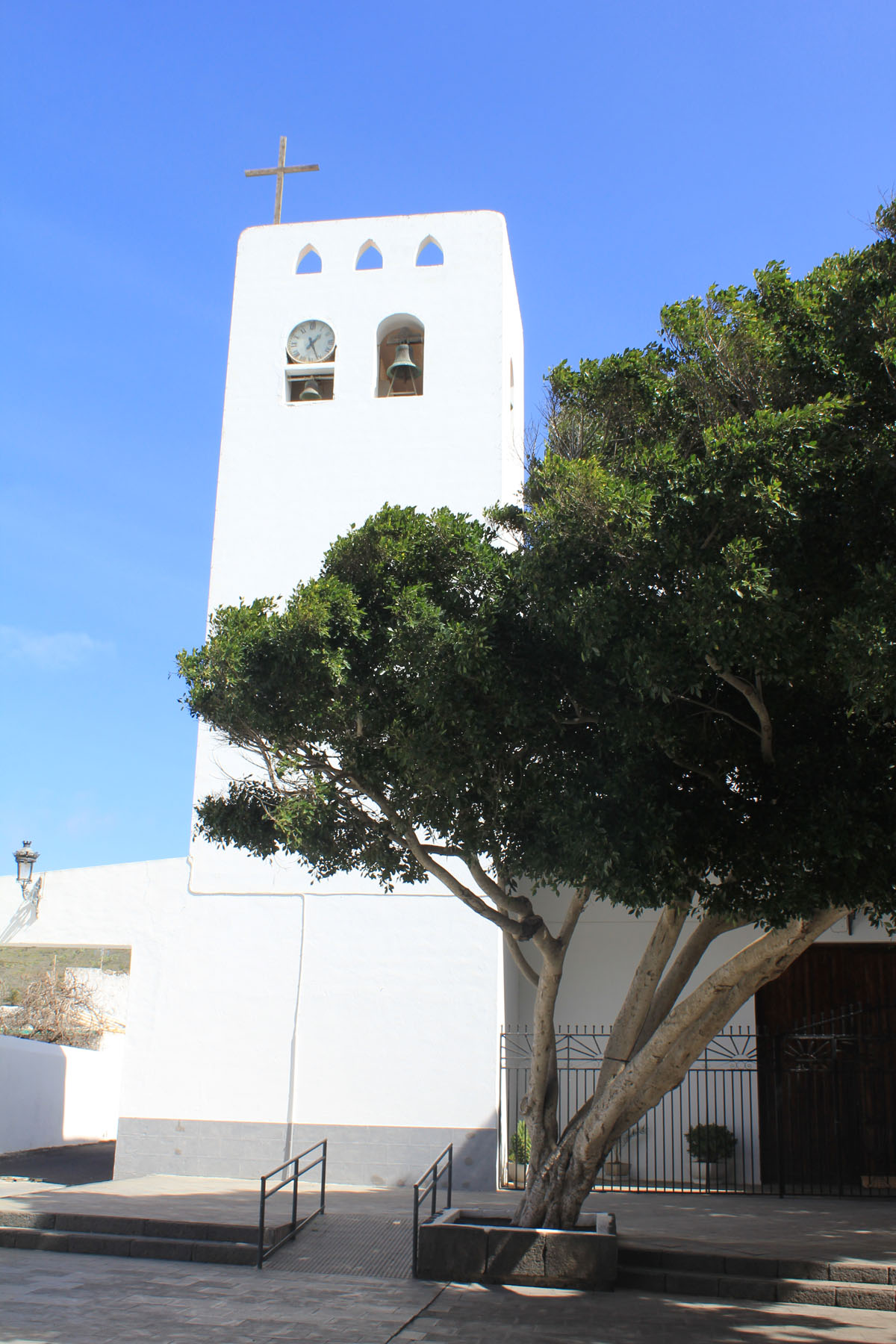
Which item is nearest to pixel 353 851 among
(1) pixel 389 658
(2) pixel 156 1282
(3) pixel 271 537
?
(1) pixel 389 658

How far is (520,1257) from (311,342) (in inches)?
486

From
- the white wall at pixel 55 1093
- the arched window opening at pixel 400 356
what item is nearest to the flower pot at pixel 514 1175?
the white wall at pixel 55 1093

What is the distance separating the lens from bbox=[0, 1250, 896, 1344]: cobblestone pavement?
6652mm

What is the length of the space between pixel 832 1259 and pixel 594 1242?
195 cm

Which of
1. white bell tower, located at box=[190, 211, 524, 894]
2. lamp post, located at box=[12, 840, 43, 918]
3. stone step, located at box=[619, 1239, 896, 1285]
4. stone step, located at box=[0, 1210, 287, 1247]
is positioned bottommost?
stone step, located at box=[0, 1210, 287, 1247]

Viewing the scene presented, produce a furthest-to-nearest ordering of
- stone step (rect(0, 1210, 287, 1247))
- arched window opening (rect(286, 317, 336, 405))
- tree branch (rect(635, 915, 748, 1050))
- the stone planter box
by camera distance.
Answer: arched window opening (rect(286, 317, 336, 405)) → stone step (rect(0, 1210, 287, 1247)) → tree branch (rect(635, 915, 748, 1050)) → the stone planter box

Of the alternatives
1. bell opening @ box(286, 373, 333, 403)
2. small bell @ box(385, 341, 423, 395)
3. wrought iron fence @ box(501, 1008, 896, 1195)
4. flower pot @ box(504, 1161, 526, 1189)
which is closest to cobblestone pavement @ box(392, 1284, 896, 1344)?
flower pot @ box(504, 1161, 526, 1189)

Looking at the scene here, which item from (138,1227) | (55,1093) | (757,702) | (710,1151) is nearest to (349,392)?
(757,702)

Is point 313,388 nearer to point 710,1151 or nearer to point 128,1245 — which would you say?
point 128,1245

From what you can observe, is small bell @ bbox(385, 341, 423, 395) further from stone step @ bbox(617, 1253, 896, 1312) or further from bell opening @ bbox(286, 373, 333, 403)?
stone step @ bbox(617, 1253, 896, 1312)

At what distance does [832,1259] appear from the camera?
336 inches

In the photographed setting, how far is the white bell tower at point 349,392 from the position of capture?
49.8 feet

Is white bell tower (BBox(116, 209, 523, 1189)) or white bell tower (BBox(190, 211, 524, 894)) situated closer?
white bell tower (BBox(116, 209, 523, 1189))

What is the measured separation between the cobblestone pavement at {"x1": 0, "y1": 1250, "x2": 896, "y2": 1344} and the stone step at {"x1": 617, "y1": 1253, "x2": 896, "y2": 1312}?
16 cm
